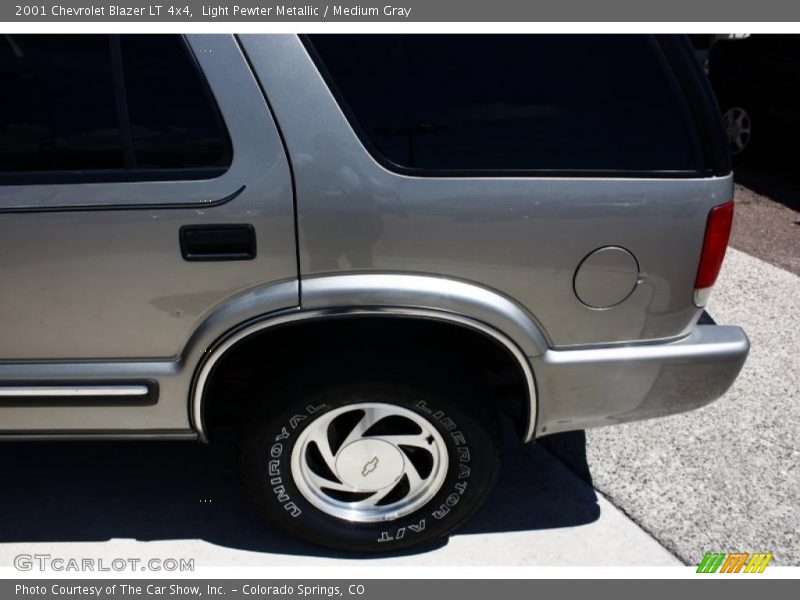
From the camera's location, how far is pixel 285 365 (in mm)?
2418

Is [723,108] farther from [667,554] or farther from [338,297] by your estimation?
[338,297]

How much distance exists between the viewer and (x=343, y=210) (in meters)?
2.19

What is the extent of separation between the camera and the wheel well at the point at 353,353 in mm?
2373

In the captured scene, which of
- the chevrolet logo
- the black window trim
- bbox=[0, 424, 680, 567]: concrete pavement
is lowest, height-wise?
bbox=[0, 424, 680, 567]: concrete pavement

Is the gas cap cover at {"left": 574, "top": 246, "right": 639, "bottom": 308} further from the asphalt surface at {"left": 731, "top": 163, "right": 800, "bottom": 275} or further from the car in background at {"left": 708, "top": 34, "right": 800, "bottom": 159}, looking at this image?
the car in background at {"left": 708, "top": 34, "right": 800, "bottom": 159}

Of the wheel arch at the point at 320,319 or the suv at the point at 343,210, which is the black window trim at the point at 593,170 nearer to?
the suv at the point at 343,210

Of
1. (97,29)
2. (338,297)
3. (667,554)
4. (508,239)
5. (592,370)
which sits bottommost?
(667,554)

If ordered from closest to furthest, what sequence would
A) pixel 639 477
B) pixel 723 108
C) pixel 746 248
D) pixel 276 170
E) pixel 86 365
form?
1. pixel 276 170
2. pixel 86 365
3. pixel 639 477
4. pixel 746 248
5. pixel 723 108

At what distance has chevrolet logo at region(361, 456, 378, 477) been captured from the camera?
2596mm

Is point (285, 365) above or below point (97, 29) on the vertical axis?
below

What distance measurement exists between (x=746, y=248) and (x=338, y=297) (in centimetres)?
444

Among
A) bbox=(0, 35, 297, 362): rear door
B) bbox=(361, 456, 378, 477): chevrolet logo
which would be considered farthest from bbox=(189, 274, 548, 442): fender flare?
bbox=(361, 456, 378, 477): chevrolet logo

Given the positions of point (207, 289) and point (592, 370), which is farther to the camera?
point (592, 370)

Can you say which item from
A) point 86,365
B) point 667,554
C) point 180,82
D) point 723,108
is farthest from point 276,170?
point 723,108
